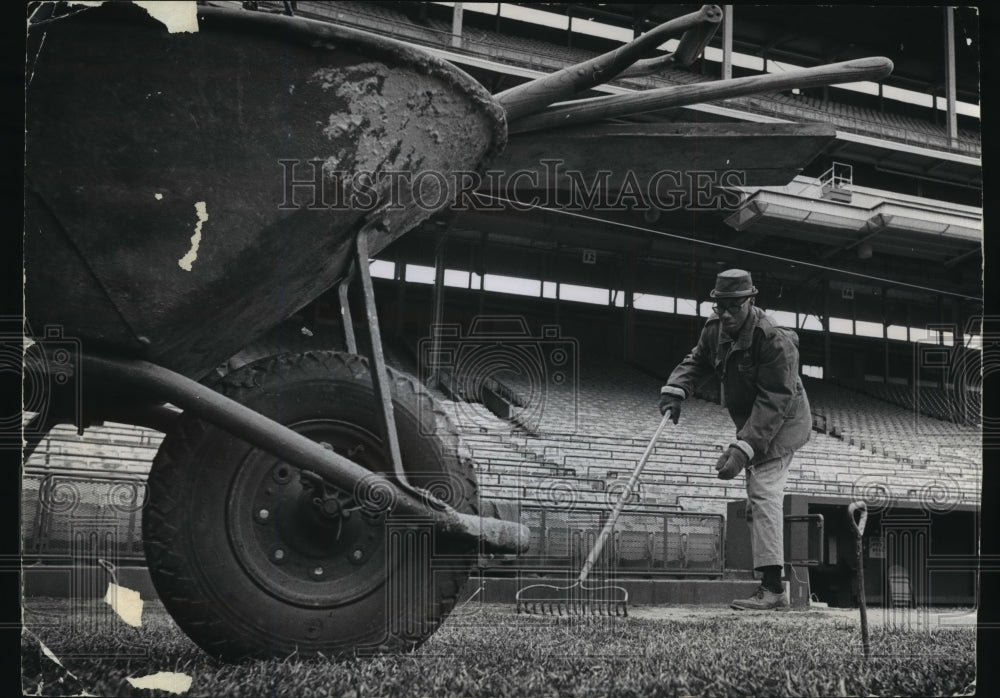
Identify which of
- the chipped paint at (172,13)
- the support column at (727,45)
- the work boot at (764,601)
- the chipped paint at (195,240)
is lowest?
the work boot at (764,601)

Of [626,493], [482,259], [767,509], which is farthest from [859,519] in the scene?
[482,259]

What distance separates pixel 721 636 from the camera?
10.5 ft

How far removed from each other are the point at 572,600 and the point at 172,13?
2.59m

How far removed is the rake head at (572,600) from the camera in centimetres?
352

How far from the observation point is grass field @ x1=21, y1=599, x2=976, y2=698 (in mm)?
2238

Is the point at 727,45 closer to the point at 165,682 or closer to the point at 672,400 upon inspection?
the point at 672,400

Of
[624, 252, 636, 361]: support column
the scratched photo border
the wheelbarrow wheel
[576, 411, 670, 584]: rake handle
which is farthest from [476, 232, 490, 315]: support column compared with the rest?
the wheelbarrow wheel

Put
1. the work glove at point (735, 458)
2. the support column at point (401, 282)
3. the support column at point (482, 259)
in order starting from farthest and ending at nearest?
the support column at point (482, 259), the support column at point (401, 282), the work glove at point (735, 458)

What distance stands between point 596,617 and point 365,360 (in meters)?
1.70

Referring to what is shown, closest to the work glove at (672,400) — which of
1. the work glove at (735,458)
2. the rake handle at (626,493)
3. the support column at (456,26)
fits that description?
the rake handle at (626,493)

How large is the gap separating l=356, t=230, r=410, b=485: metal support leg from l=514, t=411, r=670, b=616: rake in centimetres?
141

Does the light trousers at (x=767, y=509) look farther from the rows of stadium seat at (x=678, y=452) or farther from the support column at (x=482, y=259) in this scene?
the support column at (x=482, y=259)

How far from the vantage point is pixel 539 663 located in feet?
8.35

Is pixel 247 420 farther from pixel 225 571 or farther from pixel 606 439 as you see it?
pixel 606 439
